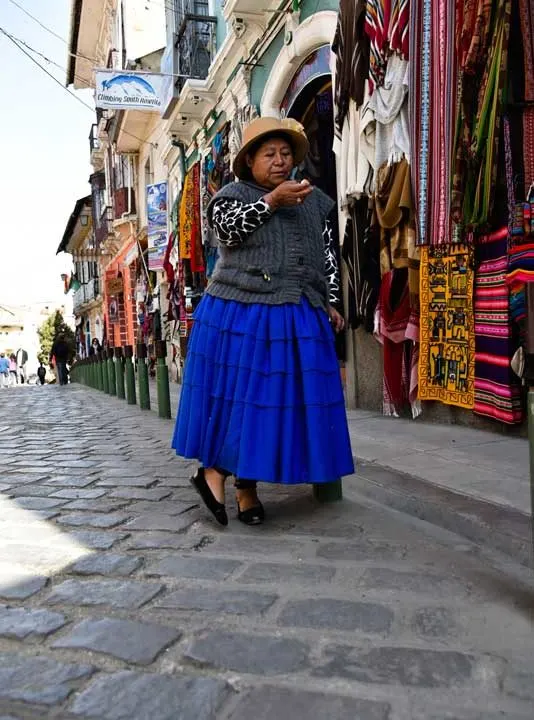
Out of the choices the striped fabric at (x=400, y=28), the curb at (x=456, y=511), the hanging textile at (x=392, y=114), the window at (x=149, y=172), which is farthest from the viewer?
the window at (x=149, y=172)

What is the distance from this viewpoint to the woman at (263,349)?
2.87 m

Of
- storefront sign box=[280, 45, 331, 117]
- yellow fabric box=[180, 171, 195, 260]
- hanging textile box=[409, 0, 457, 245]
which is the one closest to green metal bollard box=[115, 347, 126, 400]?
yellow fabric box=[180, 171, 195, 260]

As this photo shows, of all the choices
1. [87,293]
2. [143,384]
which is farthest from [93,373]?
Result: [87,293]

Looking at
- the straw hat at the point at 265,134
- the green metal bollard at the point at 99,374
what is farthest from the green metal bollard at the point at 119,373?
the straw hat at the point at 265,134

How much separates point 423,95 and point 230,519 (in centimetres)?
382

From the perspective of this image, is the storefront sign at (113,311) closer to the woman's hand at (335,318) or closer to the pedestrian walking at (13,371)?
the pedestrian walking at (13,371)

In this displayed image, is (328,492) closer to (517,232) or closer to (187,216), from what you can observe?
(517,232)

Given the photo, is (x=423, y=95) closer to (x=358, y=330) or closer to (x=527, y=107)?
(x=527, y=107)

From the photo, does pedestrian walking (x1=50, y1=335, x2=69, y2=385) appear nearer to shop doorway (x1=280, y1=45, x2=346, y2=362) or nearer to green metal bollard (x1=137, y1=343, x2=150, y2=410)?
green metal bollard (x1=137, y1=343, x2=150, y2=410)

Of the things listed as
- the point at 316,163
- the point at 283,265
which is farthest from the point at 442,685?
the point at 316,163

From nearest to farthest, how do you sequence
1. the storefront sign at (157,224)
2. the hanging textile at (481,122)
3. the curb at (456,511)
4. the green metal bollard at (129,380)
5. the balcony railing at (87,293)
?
the curb at (456,511)
the hanging textile at (481,122)
the green metal bollard at (129,380)
the storefront sign at (157,224)
the balcony railing at (87,293)

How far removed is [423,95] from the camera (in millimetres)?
5238

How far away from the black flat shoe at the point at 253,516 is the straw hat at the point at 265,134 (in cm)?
156

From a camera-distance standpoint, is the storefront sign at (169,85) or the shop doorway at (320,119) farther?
the storefront sign at (169,85)
